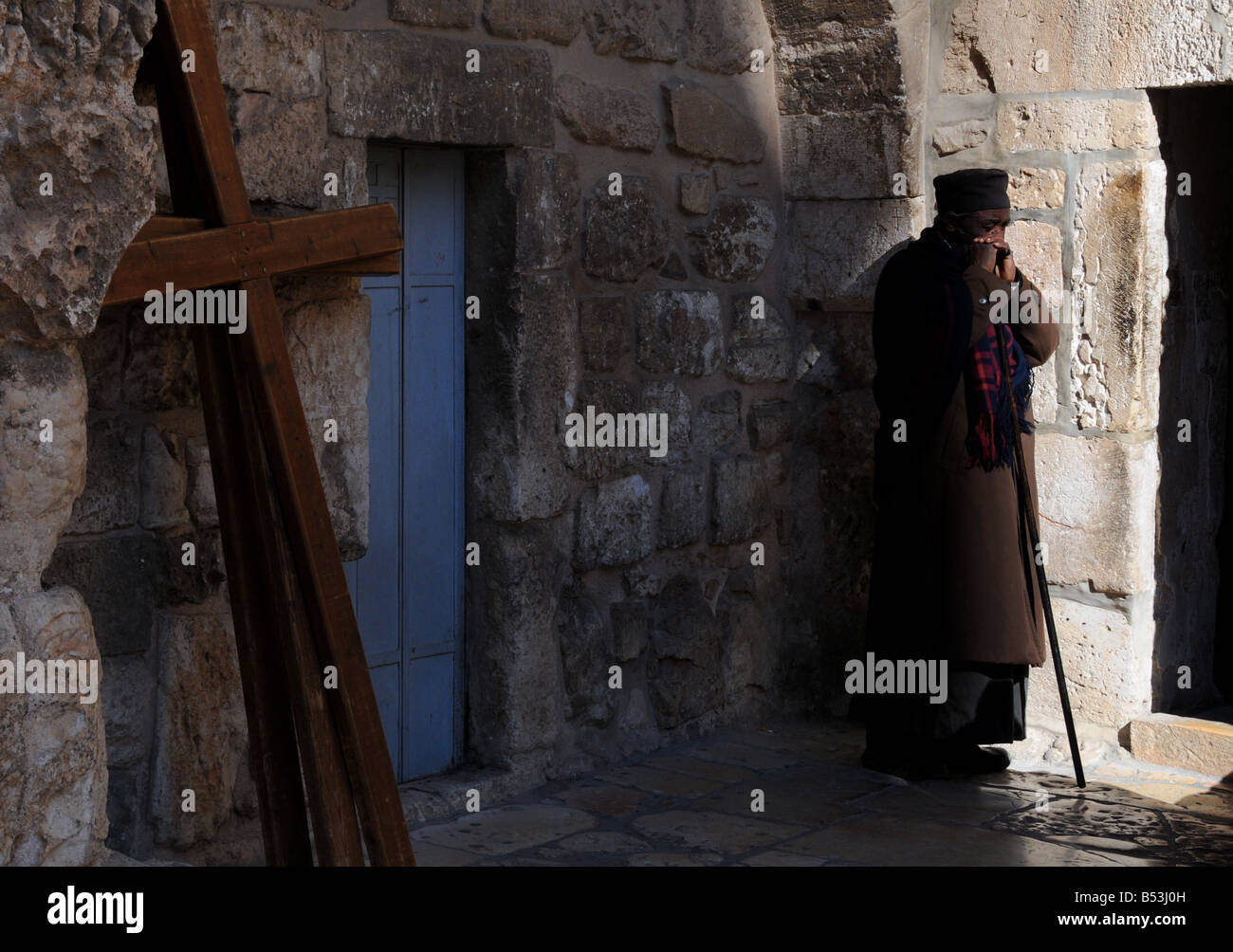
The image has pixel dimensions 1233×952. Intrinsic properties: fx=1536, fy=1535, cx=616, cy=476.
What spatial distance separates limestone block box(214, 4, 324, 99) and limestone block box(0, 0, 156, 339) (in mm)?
756

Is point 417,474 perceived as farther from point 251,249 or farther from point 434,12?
point 251,249

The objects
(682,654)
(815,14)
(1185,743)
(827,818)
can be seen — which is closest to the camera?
(827,818)

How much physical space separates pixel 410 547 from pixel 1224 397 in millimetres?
2976

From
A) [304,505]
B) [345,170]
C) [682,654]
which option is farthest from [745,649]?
[304,505]

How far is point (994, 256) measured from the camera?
14.9 feet

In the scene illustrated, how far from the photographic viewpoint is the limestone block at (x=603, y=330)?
4461 millimetres

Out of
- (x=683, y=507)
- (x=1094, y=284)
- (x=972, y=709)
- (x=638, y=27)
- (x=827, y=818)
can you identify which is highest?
(x=638, y=27)

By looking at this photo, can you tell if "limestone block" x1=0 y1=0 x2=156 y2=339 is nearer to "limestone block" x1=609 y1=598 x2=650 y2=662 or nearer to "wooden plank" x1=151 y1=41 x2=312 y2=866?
"wooden plank" x1=151 y1=41 x2=312 y2=866

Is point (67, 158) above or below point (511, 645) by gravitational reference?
above

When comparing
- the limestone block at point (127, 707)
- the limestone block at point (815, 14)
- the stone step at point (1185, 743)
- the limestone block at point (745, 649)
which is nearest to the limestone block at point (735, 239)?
the limestone block at point (815, 14)

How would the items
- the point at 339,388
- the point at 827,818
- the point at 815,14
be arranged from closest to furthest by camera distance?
the point at 339,388 < the point at 827,818 < the point at 815,14

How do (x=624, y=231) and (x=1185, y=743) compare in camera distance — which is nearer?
(x=624, y=231)

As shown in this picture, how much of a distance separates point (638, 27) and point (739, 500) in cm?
153

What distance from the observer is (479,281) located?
13.9 feet
